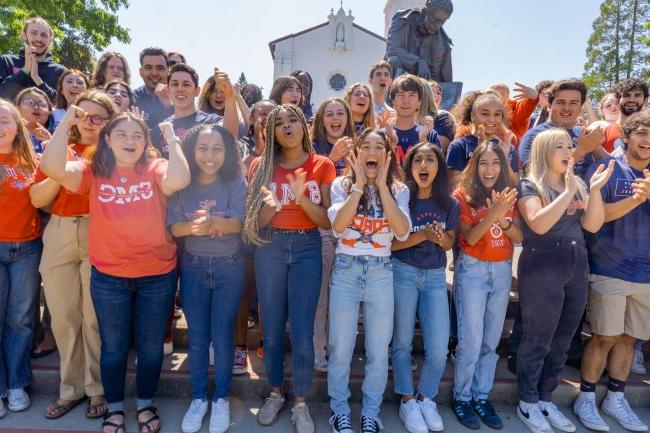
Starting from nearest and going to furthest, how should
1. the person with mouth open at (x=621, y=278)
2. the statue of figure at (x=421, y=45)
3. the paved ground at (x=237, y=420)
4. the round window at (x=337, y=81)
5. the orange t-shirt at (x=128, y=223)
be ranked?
1. the orange t-shirt at (x=128, y=223)
2. the paved ground at (x=237, y=420)
3. the person with mouth open at (x=621, y=278)
4. the statue of figure at (x=421, y=45)
5. the round window at (x=337, y=81)

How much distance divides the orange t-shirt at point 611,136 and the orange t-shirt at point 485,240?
5.27 feet

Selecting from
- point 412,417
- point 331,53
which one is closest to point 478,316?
point 412,417

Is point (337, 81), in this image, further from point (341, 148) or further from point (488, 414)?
point (488, 414)

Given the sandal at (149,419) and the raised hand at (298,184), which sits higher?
the raised hand at (298,184)

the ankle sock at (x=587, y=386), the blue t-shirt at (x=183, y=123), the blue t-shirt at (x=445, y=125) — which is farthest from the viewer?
the blue t-shirt at (x=445, y=125)

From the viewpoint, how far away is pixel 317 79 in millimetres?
35000

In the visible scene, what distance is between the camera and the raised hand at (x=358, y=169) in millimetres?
2764

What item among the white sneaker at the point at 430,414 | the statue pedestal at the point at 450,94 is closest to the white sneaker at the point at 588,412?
the white sneaker at the point at 430,414

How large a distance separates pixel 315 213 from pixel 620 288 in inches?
94.6

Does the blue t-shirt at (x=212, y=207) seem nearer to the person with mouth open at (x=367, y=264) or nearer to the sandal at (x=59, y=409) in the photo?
the person with mouth open at (x=367, y=264)

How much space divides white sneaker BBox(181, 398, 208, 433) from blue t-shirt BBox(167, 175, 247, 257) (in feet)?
3.59

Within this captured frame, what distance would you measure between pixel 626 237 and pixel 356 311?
85.4 inches

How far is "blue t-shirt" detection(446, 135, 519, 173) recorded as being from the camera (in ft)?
11.7

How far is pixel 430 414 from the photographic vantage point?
3088mm
